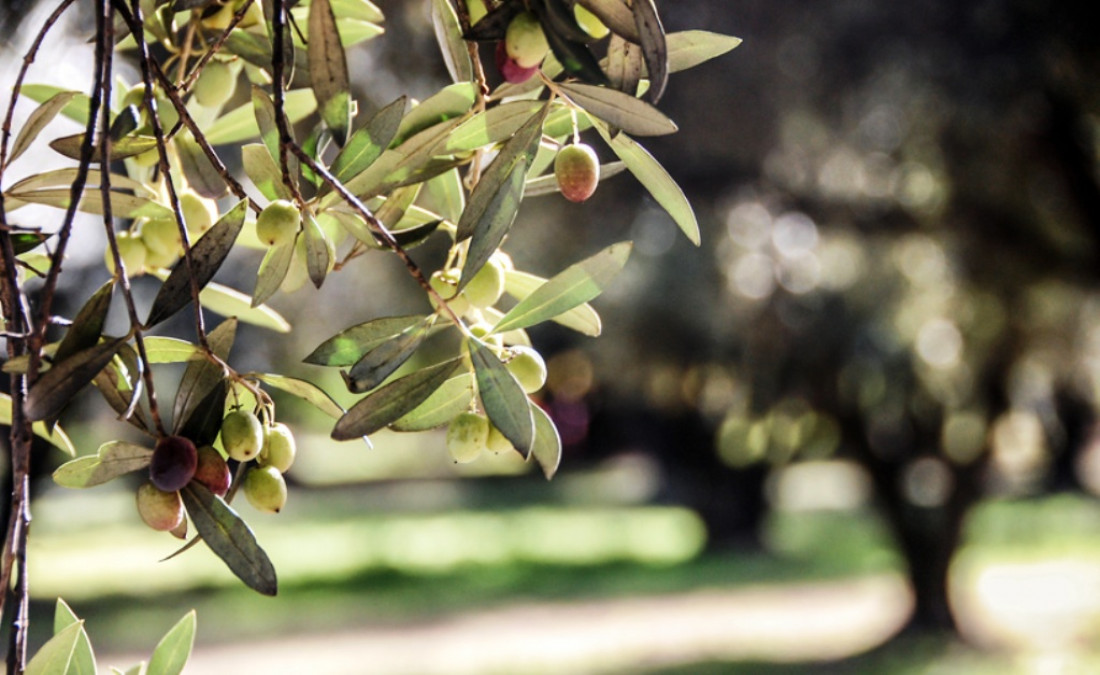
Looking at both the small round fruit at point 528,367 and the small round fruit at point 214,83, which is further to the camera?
the small round fruit at point 214,83

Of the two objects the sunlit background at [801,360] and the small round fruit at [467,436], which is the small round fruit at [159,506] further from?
the sunlit background at [801,360]

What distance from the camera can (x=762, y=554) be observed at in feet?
33.1

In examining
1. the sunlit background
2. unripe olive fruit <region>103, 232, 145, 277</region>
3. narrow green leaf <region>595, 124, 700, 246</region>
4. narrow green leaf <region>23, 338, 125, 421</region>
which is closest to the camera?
A: narrow green leaf <region>23, 338, 125, 421</region>

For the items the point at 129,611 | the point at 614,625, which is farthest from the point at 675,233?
the point at 129,611

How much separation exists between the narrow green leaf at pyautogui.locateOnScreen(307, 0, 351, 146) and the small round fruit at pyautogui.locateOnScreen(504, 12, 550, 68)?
8 cm

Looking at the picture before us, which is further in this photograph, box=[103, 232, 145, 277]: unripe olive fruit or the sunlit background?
the sunlit background

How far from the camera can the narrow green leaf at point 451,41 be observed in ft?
2.02

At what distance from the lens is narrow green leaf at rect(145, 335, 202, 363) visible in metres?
0.59

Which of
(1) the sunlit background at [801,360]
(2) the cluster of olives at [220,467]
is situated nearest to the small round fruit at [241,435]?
(2) the cluster of olives at [220,467]

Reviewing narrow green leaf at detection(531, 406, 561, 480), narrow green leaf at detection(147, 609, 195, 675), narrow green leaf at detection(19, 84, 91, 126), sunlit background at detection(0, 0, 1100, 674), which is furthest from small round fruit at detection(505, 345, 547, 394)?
sunlit background at detection(0, 0, 1100, 674)

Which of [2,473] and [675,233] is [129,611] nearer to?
[2,473]

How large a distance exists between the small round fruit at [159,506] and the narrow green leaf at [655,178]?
288 mm

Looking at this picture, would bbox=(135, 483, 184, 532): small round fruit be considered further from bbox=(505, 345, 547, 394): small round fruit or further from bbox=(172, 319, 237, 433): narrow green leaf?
bbox=(505, 345, 547, 394): small round fruit

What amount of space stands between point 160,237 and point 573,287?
30 cm
